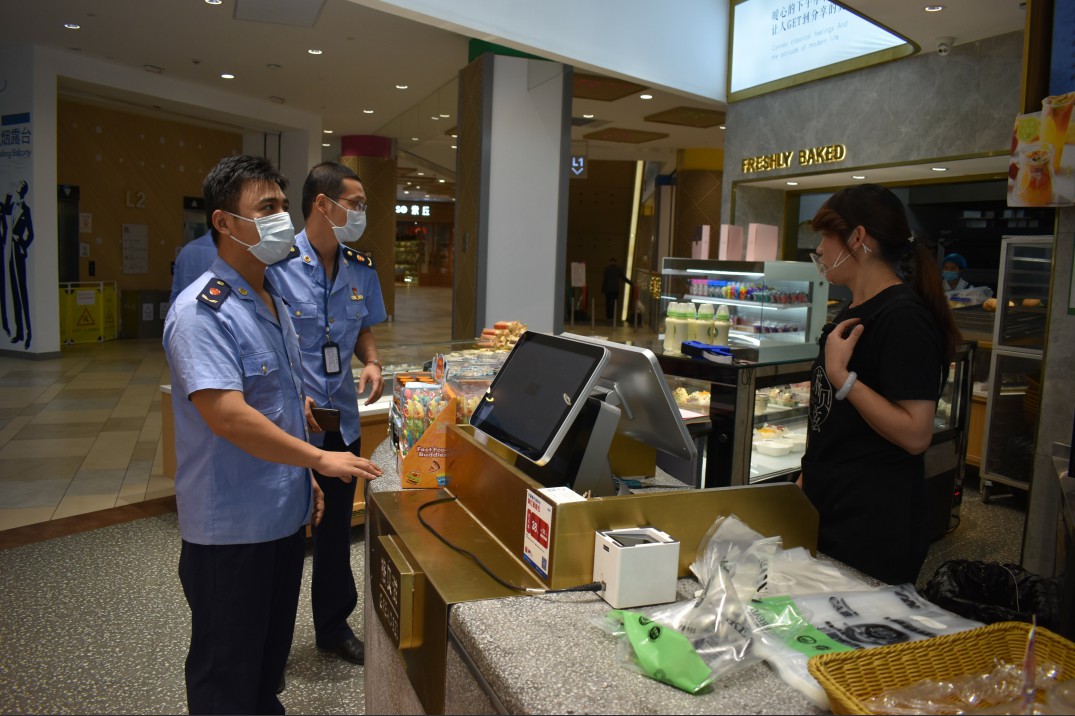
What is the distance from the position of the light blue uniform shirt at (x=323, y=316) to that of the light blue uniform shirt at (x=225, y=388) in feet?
2.64

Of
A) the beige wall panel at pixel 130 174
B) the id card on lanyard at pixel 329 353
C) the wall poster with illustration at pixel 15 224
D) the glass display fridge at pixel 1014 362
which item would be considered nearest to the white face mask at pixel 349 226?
the id card on lanyard at pixel 329 353

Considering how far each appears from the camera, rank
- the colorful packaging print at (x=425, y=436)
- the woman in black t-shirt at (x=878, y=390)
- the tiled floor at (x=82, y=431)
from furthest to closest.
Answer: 1. the tiled floor at (x=82, y=431)
2. the colorful packaging print at (x=425, y=436)
3. the woman in black t-shirt at (x=878, y=390)

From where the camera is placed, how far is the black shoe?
291cm

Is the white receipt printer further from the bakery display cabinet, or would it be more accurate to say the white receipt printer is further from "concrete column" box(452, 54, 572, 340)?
"concrete column" box(452, 54, 572, 340)

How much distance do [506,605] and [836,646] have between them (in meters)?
0.54

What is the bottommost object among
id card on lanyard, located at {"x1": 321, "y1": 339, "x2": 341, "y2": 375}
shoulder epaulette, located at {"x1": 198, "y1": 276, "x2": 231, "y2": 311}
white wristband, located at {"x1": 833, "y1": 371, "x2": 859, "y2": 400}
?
id card on lanyard, located at {"x1": 321, "y1": 339, "x2": 341, "y2": 375}

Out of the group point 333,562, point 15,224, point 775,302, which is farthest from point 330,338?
point 15,224

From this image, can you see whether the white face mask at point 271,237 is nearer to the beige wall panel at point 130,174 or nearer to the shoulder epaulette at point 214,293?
the shoulder epaulette at point 214,293

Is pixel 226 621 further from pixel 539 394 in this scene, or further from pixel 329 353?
pixel 329 353

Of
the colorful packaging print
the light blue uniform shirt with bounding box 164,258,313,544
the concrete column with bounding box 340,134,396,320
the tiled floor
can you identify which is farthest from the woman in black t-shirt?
the concrete column with bounding box 340,134,396,320

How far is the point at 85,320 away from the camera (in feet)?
38.2

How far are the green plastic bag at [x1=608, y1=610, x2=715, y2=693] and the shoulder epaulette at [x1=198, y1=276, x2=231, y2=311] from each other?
1229 mm

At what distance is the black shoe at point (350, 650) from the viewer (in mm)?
2912

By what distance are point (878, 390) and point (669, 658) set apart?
1.03 m
